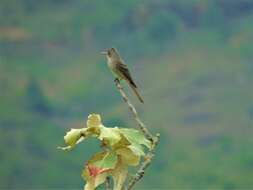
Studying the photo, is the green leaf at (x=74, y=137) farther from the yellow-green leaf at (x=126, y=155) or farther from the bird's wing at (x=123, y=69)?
the bird's wing at (x=123, y=69)

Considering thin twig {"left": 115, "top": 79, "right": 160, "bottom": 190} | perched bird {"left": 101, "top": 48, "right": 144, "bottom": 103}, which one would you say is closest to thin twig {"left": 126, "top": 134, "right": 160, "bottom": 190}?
thin twig {"left": 115, "top": 79, "right": 160, "bottom": 190}

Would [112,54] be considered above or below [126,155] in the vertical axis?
above

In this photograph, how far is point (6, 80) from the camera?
1037 cm

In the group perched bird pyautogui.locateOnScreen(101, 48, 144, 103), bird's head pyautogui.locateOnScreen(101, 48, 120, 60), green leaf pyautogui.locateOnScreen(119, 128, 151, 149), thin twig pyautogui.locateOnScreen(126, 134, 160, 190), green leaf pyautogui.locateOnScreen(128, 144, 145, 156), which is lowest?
thin twig pyautogui.locateOnScreen(126, 134, 160, 190)

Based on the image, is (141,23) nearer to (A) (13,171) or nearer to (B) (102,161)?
(A) (13,171)

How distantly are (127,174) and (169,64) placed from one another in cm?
894

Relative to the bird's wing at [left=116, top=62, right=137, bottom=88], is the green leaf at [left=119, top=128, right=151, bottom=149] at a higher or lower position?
lower

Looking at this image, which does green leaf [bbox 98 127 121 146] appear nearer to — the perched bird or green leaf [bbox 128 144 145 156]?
green leaf [bbox 128 144 145 156]

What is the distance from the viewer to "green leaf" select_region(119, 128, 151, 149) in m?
0.99

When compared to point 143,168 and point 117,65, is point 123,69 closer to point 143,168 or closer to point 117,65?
point 117,65

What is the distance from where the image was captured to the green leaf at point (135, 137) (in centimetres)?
99

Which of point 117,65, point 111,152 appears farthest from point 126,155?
point 117,65

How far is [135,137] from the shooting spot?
0.99 meters

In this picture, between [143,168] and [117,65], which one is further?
[117,65]
